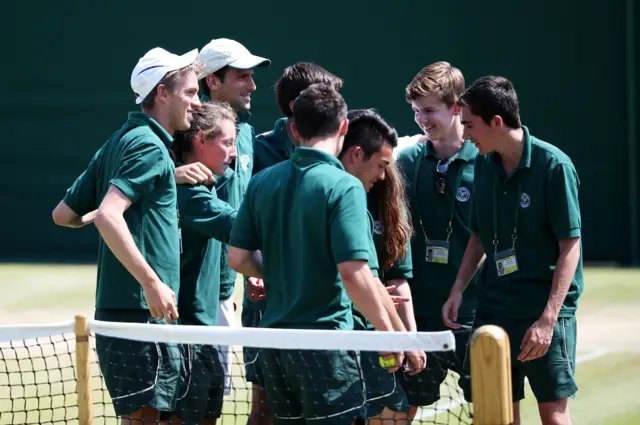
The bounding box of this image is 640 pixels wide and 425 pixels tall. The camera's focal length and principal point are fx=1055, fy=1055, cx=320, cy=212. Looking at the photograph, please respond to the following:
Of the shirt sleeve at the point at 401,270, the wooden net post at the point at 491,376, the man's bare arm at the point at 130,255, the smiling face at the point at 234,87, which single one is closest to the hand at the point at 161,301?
the man's bare arm at the point at 130,255

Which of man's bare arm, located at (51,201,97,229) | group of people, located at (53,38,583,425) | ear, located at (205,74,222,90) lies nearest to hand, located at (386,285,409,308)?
group of people, located at (53,38,583,425)

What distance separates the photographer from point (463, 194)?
214 inches

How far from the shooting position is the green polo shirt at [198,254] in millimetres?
4969

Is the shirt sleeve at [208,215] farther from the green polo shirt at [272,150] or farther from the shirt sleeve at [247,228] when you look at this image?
the green polo shirt at [272,150]

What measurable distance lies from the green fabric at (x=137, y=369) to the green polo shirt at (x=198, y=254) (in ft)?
1.09

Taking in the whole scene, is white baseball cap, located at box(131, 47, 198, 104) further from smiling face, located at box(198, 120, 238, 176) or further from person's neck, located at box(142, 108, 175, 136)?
smiling face, located at box(198, 120, 238, 176)

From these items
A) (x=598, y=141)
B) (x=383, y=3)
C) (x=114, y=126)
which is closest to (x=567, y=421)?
(x=598, y=141)

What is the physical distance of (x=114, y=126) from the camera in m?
16.0

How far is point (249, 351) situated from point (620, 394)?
3.30 meters

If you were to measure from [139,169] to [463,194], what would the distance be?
1.75 metres

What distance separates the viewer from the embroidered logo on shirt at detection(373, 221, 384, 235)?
493 centimetres

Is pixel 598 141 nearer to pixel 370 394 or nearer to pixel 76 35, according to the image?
pixel 76 35

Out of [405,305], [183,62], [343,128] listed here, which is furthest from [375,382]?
[183,62]

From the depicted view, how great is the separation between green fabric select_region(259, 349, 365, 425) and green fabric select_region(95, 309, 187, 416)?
0.76 metres
